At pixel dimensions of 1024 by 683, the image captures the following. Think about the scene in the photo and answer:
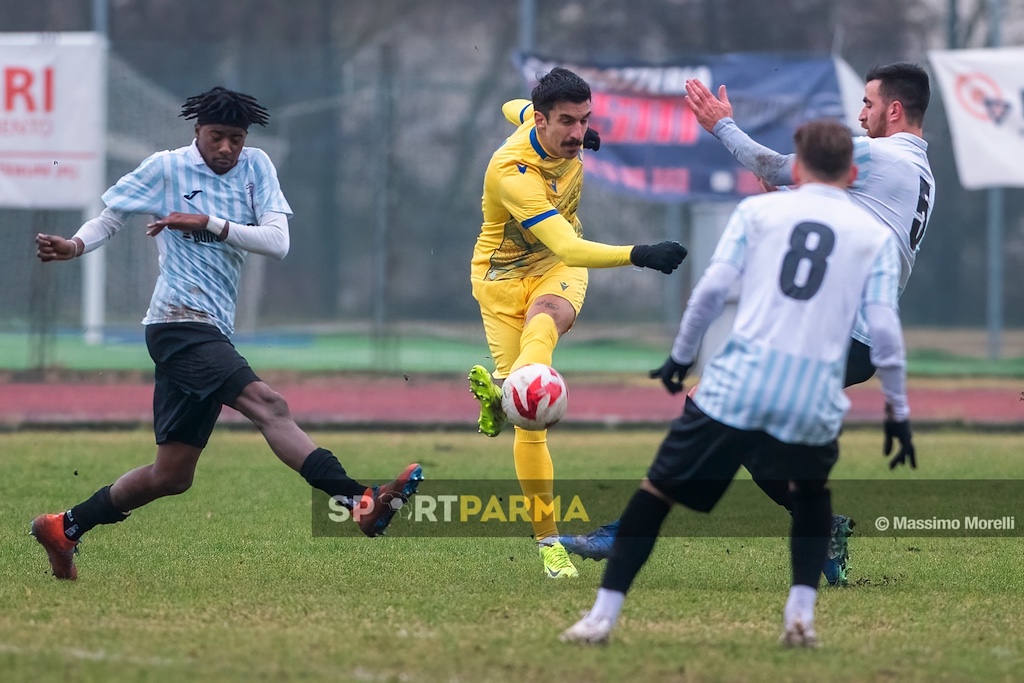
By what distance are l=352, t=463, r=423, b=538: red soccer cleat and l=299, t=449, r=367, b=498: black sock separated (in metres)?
0.11

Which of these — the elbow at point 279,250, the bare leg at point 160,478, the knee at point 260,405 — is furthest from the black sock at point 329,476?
the elbow at point 279,250

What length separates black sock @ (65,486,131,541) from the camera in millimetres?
6375

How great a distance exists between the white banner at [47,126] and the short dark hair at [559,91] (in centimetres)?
934

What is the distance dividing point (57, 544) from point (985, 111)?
41.0ft

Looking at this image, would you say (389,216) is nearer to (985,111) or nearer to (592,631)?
(985,111)

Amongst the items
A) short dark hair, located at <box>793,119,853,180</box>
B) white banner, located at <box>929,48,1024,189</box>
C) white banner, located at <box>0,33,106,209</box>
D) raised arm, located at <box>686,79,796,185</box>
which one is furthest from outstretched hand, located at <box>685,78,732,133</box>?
white banner, located at <box>929,48,1024,189</box>

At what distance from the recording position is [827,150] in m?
4.90

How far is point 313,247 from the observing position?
19641mm

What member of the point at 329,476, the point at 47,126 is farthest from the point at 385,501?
the point at 47,126

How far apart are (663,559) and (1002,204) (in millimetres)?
13003

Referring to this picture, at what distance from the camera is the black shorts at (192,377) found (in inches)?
244

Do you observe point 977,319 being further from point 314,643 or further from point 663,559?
point 314,643

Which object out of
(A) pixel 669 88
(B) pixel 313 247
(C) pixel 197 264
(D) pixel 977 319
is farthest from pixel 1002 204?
(C) pixel 197 264

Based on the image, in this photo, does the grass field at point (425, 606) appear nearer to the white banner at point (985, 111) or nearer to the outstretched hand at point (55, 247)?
the outstretched hand at point (55, 247)
